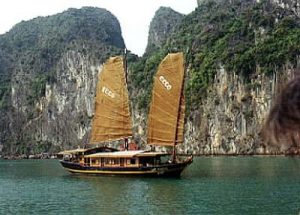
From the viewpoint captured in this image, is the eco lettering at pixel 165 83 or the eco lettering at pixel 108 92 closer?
the eco lettering at pixel 165 83

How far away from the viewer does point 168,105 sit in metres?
28.0

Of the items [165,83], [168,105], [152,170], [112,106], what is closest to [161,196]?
[152,170]

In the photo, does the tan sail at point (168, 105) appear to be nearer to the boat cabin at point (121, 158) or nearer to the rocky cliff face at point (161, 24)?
the boat cabin at point (121, 158)

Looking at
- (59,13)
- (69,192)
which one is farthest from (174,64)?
(59,13)

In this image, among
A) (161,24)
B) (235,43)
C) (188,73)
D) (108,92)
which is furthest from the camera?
(161,24)

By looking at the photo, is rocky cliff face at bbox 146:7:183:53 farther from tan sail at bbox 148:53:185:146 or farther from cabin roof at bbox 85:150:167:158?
cabin roof at bbox 85:150:167:158

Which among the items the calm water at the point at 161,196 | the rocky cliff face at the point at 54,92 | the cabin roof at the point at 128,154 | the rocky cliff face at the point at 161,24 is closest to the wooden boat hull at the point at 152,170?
the cabin roof at the point at 128,154

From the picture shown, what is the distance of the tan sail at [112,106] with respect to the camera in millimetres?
30641

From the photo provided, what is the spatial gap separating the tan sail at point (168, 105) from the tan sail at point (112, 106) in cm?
222

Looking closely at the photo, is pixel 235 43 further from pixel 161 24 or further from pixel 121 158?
pixel 161 24

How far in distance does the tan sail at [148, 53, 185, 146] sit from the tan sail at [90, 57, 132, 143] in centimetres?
222

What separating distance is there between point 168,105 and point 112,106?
13.4 ft

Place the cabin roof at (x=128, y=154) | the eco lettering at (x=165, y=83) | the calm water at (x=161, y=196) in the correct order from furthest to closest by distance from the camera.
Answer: the eco lettering at (x=165, y=83), the cabin roof at (x=128, y=154), the calm water at (x=161, y=196)

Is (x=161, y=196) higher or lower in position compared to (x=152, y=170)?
lower
